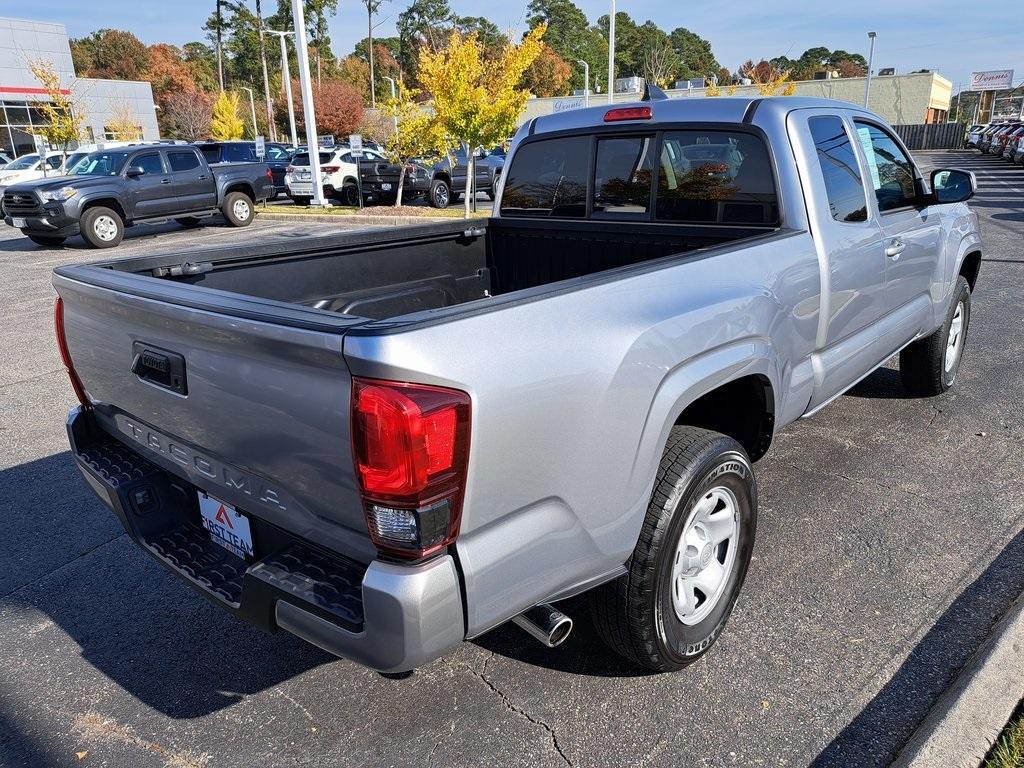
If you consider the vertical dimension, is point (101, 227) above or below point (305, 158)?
below

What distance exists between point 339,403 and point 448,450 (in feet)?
0.92

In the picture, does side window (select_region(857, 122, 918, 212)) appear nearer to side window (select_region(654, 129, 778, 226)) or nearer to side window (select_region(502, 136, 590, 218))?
side window (select_region(654, 129, 778, 226))

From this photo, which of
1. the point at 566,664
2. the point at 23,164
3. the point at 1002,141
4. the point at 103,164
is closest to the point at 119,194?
the point at 103,164

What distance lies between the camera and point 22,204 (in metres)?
14.4

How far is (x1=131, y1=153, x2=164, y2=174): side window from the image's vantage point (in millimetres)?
15406

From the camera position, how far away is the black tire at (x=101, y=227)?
14453 mm

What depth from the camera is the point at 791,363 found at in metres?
3.15

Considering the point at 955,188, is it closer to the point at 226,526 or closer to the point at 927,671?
the point at 927,671

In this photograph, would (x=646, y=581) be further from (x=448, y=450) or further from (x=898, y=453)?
(x=898, y=453)

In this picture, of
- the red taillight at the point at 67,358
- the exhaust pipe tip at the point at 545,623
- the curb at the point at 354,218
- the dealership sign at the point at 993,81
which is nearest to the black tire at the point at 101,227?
the curb at the point at 354,218

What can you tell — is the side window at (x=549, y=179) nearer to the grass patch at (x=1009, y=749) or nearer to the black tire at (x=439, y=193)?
the grass patch at (x=1009, y=749)

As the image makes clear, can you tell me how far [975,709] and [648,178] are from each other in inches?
106

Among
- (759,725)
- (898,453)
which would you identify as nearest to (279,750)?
(759,725)

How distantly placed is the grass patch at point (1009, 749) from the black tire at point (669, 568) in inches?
34.6
